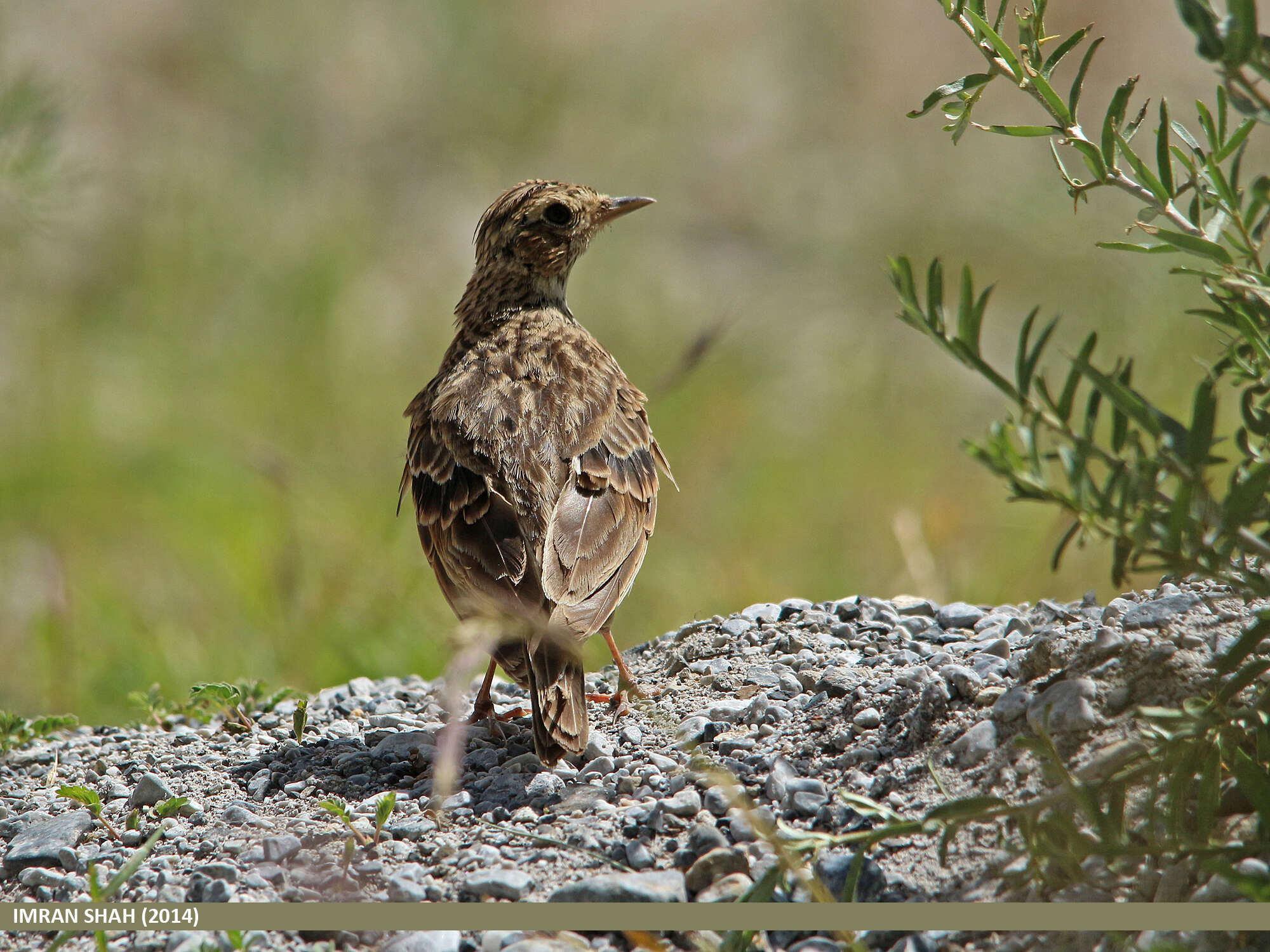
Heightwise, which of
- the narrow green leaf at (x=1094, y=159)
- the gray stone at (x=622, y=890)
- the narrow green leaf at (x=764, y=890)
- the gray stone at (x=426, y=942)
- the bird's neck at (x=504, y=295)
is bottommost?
the gray stone at (x=426, y=942)

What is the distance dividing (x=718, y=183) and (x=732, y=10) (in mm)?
3363

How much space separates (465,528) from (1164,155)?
2.30m

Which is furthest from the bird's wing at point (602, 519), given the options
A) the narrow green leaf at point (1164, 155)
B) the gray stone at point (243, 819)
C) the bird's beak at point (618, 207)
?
the narrow green leaf at point (1164, 155)

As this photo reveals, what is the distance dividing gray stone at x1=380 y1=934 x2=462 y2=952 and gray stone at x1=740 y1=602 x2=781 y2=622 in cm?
199

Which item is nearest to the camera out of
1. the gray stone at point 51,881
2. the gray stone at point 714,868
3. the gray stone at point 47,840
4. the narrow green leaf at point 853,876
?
the narrow green leaf at point 853,876

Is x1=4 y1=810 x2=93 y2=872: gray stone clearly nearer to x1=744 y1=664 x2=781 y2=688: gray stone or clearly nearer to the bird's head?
x1=744 y1=664 x2=781 y2=688: gray stone

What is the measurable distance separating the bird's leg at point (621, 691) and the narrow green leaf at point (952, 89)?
1.89 meters

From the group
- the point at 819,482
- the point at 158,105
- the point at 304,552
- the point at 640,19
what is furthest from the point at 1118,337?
the point at 158,105

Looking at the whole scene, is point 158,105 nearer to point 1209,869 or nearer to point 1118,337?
point 1118,337

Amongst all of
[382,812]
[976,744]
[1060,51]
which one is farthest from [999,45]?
[382,812]

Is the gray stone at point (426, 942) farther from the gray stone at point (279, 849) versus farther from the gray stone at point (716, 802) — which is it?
the gray stone at point (716, 802)

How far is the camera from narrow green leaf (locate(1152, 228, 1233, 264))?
2.51 meters

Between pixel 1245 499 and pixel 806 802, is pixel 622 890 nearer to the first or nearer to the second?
pixel 806 802

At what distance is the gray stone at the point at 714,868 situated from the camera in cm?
272
